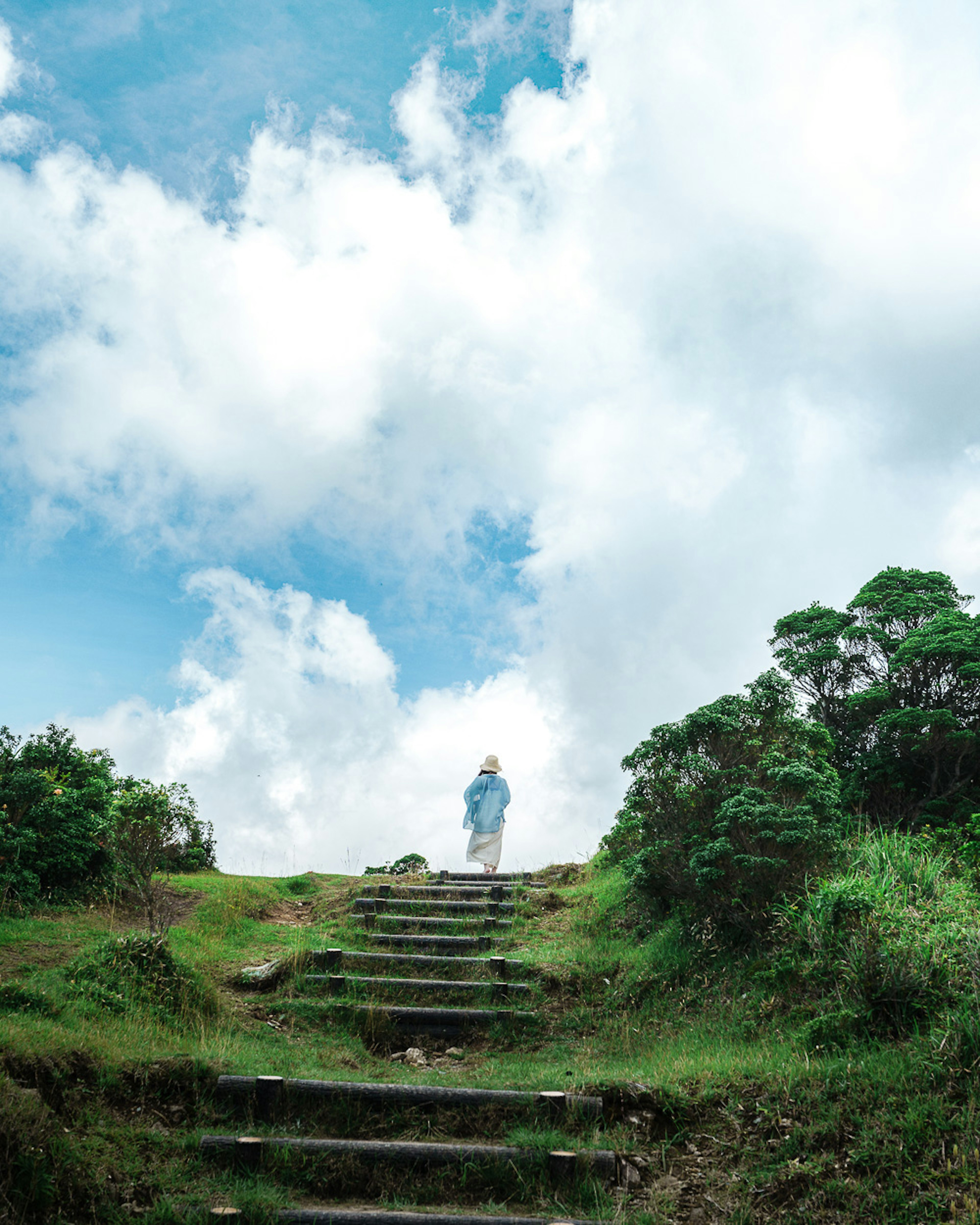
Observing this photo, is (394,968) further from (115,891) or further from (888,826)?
(888,826)

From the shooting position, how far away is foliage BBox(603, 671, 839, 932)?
8.36m

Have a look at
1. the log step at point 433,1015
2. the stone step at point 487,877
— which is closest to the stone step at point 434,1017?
the log step at point 433,1015

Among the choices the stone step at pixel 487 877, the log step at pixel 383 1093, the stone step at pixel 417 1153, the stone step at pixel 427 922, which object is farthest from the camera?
the stone step at pixel 487 877

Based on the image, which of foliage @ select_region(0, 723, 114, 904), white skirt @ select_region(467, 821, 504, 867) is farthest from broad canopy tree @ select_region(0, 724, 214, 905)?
white skirt @ select_region(467, 821, 504, 867)

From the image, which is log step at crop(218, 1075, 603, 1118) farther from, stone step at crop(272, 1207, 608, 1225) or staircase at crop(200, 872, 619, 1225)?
stone step at crop(272, 1207, 608, 1225)

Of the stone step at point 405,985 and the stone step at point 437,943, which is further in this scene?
the stone step at point 437,943

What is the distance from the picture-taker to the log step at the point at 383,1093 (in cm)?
595

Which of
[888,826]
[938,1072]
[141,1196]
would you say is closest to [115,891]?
[141,1196]

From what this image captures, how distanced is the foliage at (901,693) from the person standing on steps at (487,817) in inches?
235

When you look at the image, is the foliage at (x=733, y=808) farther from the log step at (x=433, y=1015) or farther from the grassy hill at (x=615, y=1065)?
the log step at (x=433, y=1015)

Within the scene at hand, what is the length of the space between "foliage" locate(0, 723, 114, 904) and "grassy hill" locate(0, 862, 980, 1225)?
2.57 ft

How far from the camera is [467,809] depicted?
53.1ft

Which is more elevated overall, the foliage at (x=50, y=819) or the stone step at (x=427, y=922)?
the foliage at (x=50, y=819)

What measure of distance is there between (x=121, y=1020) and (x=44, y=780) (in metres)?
4.79
